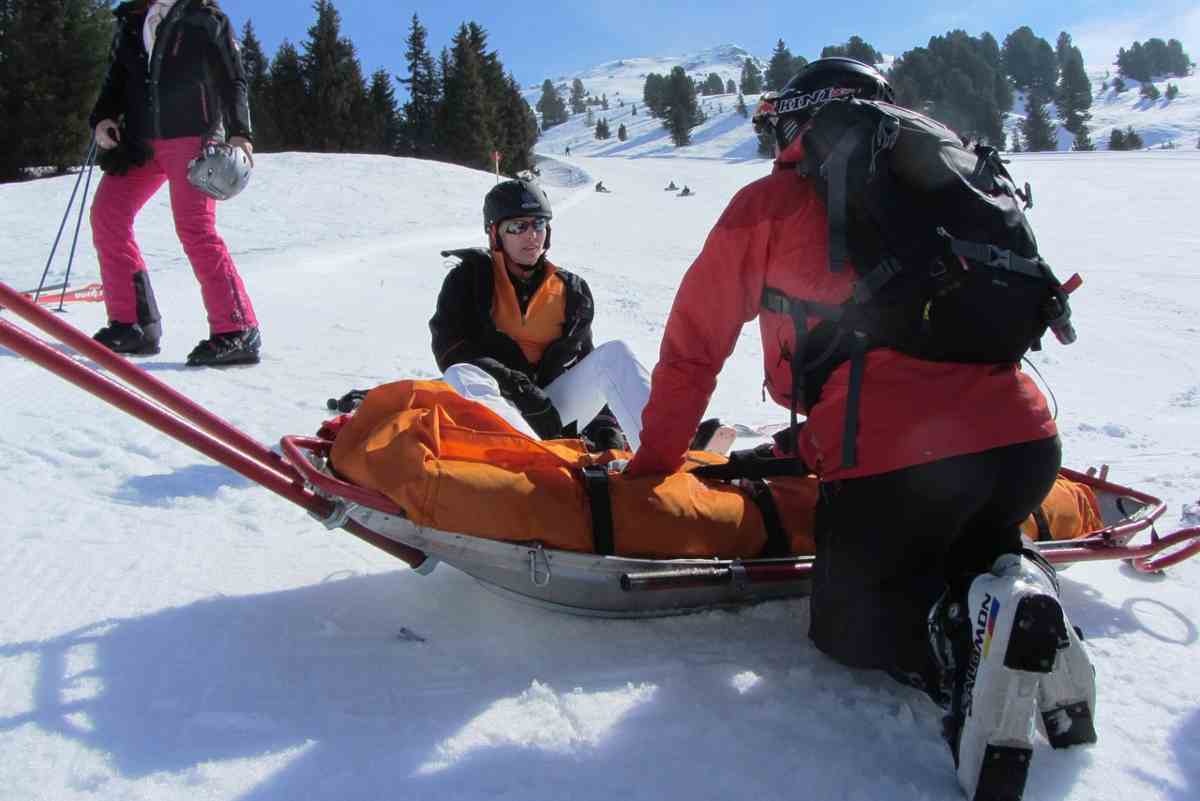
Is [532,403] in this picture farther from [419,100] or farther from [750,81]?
[750,81]

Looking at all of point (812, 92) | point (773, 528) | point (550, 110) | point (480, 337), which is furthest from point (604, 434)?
point (550, 110)

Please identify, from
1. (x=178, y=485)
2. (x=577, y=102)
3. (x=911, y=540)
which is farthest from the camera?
(x=577, y=102)

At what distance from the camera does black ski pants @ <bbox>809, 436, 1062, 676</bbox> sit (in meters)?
1.99

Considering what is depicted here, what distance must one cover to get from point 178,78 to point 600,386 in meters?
2.91

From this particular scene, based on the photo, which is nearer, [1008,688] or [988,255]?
[1008,688]

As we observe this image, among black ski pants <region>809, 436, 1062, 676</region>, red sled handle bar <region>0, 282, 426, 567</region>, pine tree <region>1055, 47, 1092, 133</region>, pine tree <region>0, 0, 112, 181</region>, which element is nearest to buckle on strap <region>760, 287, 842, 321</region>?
black ski pants <region>809, 436, 1062, 676</region>

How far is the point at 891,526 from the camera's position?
2037 mm

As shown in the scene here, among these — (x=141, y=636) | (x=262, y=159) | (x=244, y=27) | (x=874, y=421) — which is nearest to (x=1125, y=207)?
(x=262, y=159)

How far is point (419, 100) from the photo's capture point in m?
48.4

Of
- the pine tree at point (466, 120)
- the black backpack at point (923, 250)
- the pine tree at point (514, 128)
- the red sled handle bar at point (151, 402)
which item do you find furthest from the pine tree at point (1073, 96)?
the red sled handle bar at point (151, 402)

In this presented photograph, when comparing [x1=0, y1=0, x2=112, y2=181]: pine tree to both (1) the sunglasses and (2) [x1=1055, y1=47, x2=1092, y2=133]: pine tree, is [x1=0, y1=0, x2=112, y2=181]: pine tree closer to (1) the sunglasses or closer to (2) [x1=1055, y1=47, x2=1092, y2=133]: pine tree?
(1) the sunglasses

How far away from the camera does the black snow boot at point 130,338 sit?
4.74 meters

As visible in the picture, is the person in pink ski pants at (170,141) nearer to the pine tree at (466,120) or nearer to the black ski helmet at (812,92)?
the black ski helmet at (812,92)

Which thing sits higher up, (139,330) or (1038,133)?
(1038,133)
